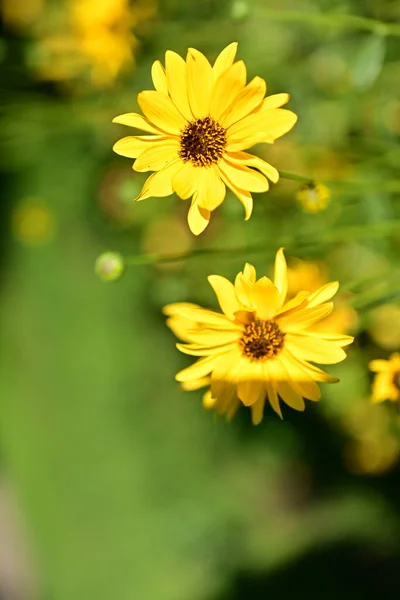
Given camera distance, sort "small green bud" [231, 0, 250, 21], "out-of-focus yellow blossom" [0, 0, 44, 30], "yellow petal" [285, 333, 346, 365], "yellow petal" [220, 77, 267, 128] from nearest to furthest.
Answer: "yellow petal" [220, 77, 267, 128] → "yellow petal" [285, 333, 346, 365] → "small green bud" [231, 0, 250, 21] → "out-of-focus yellow blossom" [0, 0, 44, 30]

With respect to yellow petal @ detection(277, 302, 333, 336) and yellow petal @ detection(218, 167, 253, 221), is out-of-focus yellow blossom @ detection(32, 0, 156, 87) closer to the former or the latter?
yellow petal @ detection(218, 167, 253, 221)

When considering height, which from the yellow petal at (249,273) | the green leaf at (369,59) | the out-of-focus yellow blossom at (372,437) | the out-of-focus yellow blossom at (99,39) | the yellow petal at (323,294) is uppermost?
the out-of-focus yellow blossom at (99,39)

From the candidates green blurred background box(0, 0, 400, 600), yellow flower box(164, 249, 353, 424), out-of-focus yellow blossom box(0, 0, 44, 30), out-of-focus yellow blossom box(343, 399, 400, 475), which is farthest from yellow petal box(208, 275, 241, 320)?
out-of-focus yellow blossom box(0, 0, 44, 30)

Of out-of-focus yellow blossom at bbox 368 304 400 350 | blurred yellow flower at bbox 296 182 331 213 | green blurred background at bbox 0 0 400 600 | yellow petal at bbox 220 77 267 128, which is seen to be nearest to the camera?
yellow petal at bbox 220 77 267 128

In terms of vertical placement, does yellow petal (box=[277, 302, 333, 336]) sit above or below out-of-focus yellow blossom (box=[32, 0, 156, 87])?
below

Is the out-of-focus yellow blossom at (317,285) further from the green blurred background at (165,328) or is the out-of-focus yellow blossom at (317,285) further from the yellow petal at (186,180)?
the yellow petal at (186,180)

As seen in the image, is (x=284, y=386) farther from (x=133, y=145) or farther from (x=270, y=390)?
(x=133, y=145)

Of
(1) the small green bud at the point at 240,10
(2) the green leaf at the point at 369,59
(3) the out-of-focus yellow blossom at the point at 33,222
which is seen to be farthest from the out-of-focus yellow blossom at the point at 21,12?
(2) the green leaf at the point at 369,59

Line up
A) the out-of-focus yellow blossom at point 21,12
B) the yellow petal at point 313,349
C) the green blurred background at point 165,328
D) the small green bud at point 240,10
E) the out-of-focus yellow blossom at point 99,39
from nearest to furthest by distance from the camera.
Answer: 1. the yellow petal at point 313,349
2. the small green bud at point 240,10
3. the green blurred background at point 165,328
4. the out-of-focus yellow blossom at point 99,39
5. the out-of-focus yellow blossom at point 21,12
